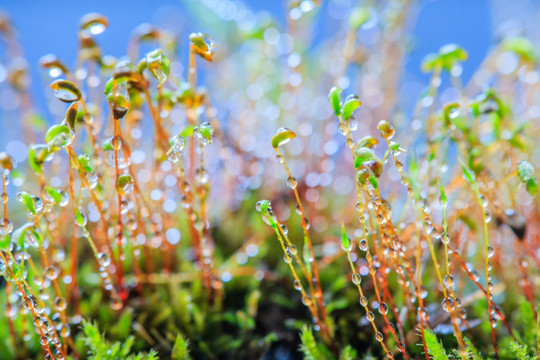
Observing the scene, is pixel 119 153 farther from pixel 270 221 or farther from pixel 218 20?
pixel 218 20

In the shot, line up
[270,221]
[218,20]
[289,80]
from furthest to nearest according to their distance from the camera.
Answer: [218,20]
[289,80]
[270,221]

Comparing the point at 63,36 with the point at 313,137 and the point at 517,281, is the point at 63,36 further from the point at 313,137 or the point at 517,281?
the point at 517,281

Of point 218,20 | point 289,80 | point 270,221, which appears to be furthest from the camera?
point 218,20

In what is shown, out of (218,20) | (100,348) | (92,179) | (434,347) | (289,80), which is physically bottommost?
(434,347)

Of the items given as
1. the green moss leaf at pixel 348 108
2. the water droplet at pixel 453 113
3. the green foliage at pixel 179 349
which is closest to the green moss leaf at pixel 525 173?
the water droplet at pixel 453 113

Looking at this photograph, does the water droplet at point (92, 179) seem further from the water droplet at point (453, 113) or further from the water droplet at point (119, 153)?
the water droplet at point (453, 113)

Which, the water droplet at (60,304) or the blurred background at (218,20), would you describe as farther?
the blurred background at (218,20)

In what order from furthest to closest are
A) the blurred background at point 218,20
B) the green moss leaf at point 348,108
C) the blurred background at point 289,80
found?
the blurred background at point 218,20 → the blurred background at point 289,80 → the green moss leaf at point 348,108

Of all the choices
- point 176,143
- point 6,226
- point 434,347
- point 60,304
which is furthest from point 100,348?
point 434,347

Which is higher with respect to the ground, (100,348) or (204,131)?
(204,131)

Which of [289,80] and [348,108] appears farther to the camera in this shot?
[289,80]

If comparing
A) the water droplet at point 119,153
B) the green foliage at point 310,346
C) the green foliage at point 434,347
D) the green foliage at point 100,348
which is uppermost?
the water droplet at point 119,153

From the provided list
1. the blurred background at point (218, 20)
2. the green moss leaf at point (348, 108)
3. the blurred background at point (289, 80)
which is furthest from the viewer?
the blurred background at point (218, 20)
